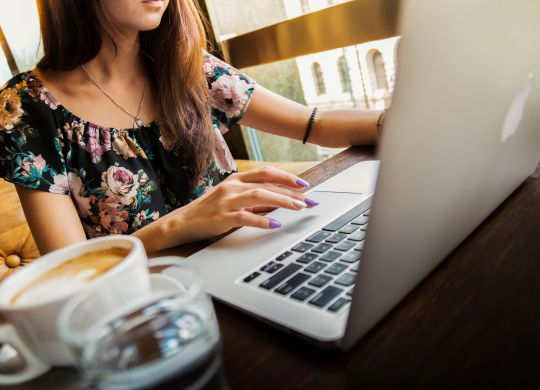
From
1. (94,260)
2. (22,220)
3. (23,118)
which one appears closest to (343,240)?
(94,260)

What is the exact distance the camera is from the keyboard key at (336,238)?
Answer: 46cm

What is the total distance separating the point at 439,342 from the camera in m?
0.30

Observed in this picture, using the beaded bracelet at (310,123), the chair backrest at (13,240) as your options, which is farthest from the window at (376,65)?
the chair backrest at (13,240)

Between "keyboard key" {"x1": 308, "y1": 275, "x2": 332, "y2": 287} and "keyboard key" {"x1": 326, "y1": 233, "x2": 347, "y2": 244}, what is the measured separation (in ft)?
0.26

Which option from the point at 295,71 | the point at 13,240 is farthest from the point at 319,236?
the point at 295,71

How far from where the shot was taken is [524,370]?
0.85ft

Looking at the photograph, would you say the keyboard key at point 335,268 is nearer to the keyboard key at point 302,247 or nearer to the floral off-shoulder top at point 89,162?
the keyboard key at point 302,247

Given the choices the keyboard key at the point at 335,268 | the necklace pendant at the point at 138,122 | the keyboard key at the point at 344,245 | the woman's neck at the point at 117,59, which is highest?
the woman's neck at the point at 117,59

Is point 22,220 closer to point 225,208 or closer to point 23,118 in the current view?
point 23,118

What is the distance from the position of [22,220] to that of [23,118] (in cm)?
91

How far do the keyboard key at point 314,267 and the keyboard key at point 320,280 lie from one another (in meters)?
0.01

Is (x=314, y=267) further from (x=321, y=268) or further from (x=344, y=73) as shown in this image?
(x=344, y=73)

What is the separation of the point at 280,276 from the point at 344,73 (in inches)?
96.8

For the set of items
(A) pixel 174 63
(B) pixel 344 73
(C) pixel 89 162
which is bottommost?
(B) pixel 344 73
